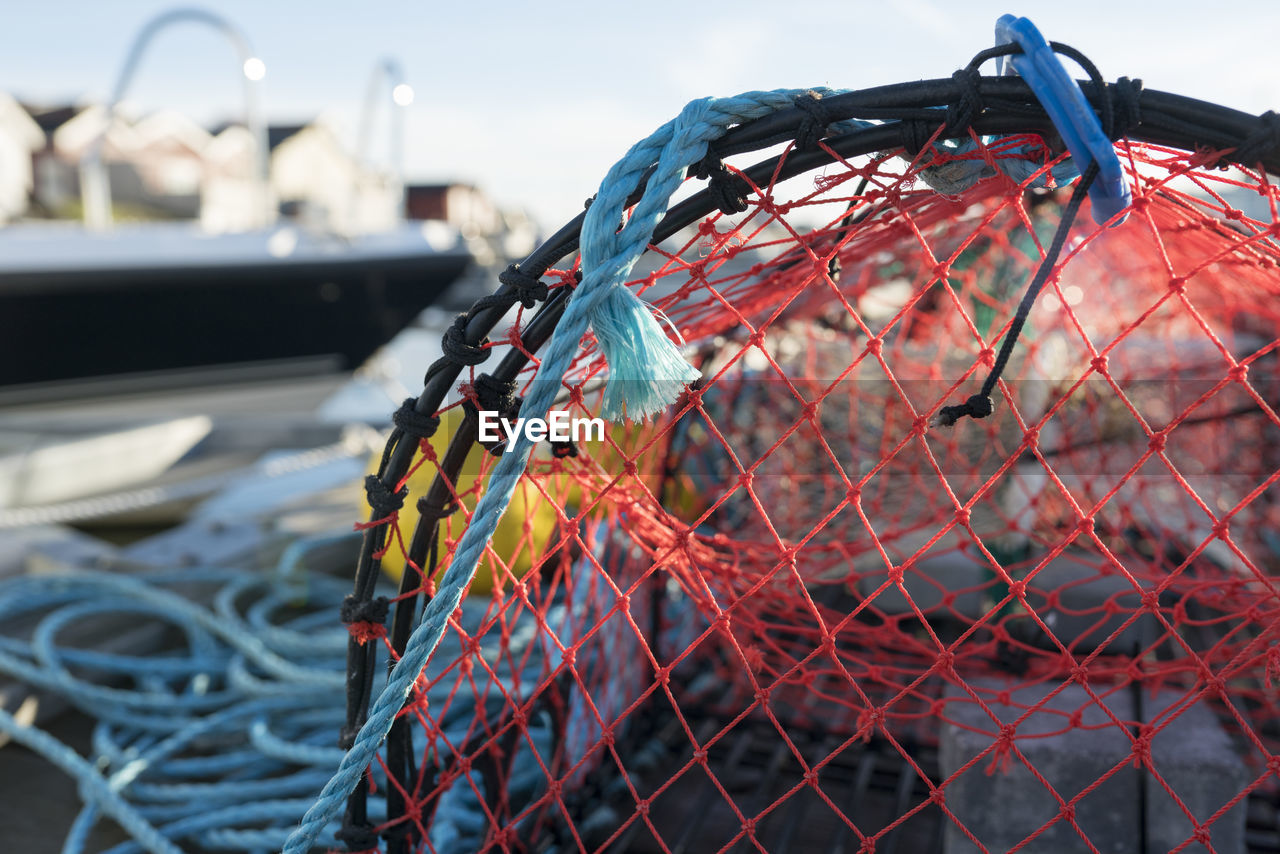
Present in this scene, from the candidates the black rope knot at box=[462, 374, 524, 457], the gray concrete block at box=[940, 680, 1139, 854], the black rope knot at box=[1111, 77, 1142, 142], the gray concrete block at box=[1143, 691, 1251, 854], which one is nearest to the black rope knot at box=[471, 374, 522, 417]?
the black rope knot at box=[462, 374, 524, 457]

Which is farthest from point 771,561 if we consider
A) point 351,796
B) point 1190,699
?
point 351,796

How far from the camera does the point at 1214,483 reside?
3.44 m

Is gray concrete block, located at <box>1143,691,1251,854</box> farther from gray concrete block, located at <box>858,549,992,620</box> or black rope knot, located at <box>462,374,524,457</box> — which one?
black rope knot, located at <box>462,374,524,457</box>

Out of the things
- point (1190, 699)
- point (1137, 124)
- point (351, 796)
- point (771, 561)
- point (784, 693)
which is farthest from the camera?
point (784, 693)

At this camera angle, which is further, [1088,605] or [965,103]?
[1088,605]

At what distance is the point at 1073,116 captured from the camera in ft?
3.27

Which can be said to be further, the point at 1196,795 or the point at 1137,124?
the point at 1196,795

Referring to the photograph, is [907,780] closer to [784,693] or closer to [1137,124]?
[784,693]

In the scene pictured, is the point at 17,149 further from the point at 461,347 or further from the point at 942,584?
the point at 461,347

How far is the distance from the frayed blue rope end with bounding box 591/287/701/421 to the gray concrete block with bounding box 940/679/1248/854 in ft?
2.98

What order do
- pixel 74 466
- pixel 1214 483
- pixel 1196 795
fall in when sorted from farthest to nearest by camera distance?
pixel 74 466 → pixel 1214 483 → pixel 1196 795

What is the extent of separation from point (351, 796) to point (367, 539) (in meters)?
0.44

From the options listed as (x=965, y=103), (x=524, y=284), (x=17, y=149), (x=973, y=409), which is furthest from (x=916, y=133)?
(x=17, y=149)

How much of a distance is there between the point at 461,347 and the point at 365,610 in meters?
0.45
